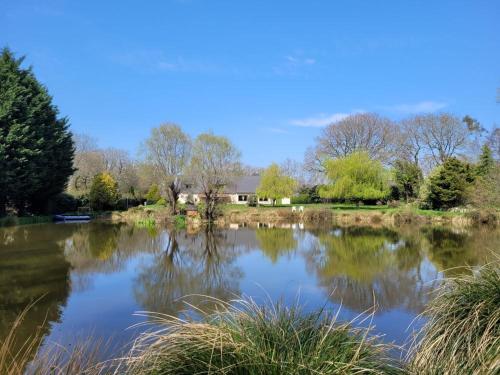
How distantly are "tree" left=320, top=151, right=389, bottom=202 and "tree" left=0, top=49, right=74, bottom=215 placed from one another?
2343 centimetres

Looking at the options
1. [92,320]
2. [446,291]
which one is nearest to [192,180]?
[92,320]

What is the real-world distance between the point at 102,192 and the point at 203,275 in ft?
96.6

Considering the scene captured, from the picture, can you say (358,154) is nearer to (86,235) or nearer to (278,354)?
(86,235)

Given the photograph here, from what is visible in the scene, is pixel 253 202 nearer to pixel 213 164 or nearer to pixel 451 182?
pixel 213 164

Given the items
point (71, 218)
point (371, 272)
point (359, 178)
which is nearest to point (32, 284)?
point (371, 272)

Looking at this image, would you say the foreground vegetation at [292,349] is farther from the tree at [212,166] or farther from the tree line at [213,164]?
the tree at [212,166]

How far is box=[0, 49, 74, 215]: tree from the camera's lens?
2556 cm

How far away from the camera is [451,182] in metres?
34.0

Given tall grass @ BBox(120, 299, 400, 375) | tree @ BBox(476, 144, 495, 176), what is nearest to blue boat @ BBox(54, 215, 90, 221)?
tree @ BBox(476, 144, 495, 176)

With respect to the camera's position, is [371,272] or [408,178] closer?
[371,272]

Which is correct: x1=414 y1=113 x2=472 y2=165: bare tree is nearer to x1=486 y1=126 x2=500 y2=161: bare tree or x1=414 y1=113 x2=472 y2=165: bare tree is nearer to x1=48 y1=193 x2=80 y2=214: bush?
x1=486 y1=126 x2=500 y2=161: bare tree

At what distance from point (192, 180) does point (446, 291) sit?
31099mm

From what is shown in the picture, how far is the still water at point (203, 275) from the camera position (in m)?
7.50

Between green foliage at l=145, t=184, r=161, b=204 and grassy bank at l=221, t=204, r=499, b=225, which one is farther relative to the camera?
green foliage at l=145, t=184, r=161, b=204
